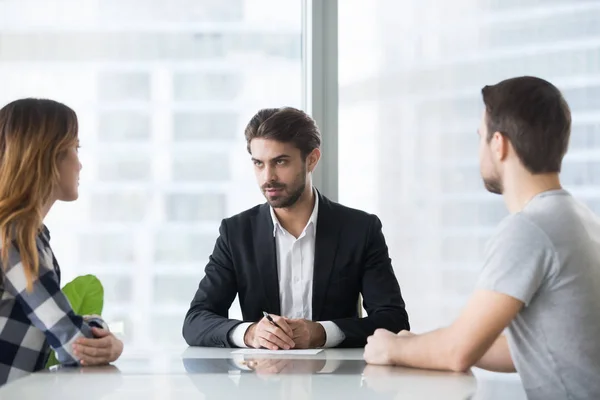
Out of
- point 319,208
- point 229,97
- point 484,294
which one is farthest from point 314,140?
point 484,294

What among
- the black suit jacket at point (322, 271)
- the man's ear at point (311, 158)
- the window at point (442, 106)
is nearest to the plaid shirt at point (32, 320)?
the black suit jacket at point (322, 271)

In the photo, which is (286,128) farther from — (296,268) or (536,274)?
(536,274)

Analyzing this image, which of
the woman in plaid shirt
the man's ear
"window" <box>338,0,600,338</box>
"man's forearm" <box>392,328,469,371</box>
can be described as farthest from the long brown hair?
"window" <box>338,0,600,338</box>

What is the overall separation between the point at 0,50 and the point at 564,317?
3065mm

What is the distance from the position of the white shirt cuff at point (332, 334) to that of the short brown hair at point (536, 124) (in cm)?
105

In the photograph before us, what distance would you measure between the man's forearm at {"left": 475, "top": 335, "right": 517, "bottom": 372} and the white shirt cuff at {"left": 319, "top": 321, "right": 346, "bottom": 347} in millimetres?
648

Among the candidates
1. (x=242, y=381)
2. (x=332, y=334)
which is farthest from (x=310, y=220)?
(x=242, y=381)

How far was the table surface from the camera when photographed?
180cm

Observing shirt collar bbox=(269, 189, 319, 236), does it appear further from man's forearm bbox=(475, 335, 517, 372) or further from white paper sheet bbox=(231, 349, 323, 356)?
man's forearm bbox=(475, 335, 517, 372)

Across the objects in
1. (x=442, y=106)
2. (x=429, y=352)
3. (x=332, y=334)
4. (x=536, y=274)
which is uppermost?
(x=442, y=106)

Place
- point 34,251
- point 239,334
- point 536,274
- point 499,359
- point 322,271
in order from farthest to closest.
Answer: point 322,271, point 239,334, point 499,359, point 34,251, point 536,274

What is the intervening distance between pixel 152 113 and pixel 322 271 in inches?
54.4

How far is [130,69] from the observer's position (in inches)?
159

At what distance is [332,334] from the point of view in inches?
112
